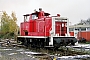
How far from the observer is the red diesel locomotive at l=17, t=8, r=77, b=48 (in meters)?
13.1

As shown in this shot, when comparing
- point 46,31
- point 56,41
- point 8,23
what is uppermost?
point 8,23

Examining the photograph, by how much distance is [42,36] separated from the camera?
46.9 feet

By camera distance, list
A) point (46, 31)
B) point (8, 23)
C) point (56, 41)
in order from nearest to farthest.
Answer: point (56, 41)
point (46, 31)
point (8, 23)

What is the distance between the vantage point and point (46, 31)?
1427 cm

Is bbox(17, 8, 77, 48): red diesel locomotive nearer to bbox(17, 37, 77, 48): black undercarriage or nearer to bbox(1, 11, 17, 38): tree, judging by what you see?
bbox(17, 37, 77, 48): black undercarriage

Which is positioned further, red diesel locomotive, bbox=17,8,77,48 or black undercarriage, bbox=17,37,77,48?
red diesel locomotive, bbox=17,8,77,48

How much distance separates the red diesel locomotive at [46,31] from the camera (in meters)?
13.1

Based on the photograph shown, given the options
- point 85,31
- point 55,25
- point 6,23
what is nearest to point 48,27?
point 55,25

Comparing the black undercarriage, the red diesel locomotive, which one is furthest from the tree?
the black undercarriage

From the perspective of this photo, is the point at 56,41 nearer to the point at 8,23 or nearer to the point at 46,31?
the point at 46,31

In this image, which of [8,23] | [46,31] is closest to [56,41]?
[46,31]

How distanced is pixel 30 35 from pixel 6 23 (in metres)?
26.8

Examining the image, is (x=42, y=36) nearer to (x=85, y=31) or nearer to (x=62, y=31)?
(x=62, y=31)

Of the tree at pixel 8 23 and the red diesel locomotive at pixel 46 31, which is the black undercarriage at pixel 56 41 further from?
the tree at pixel 8 23
